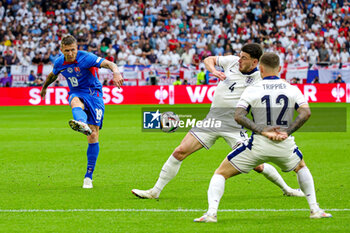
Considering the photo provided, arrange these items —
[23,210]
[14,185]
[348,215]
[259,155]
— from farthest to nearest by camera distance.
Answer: [14,185] < [23,210] < [348,215] < [259,155]

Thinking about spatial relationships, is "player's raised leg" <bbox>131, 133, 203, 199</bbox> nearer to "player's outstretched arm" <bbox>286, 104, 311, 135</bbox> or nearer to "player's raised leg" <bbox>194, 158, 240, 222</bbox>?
"player's raised leg" <bbox>194, 158, 240, 222</bbox>

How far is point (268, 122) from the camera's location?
6.14 metres

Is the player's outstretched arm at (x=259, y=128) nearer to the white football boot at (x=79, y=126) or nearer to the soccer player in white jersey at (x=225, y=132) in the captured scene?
the soccer player in white jersey at (x=225, y=132)

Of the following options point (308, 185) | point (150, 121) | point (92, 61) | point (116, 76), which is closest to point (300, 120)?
point (308, 185)

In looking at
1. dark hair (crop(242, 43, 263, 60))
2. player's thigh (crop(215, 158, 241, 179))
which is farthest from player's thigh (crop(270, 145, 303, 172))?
dark hair (crop(242, 43, 263, 60))

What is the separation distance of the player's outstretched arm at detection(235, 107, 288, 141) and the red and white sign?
21389mm

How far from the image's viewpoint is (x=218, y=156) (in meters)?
12.3

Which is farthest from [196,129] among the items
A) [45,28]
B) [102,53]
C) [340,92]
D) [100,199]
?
[45,28]

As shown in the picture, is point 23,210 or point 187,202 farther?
point 187,202

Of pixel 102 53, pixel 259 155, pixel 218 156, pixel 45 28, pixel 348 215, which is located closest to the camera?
pixel 259 155

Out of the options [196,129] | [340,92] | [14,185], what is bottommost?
[340,92]

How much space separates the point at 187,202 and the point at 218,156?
4.74m

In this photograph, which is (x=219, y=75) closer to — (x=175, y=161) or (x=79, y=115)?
(x=175, y=161)

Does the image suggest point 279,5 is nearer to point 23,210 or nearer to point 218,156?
point 218,156
